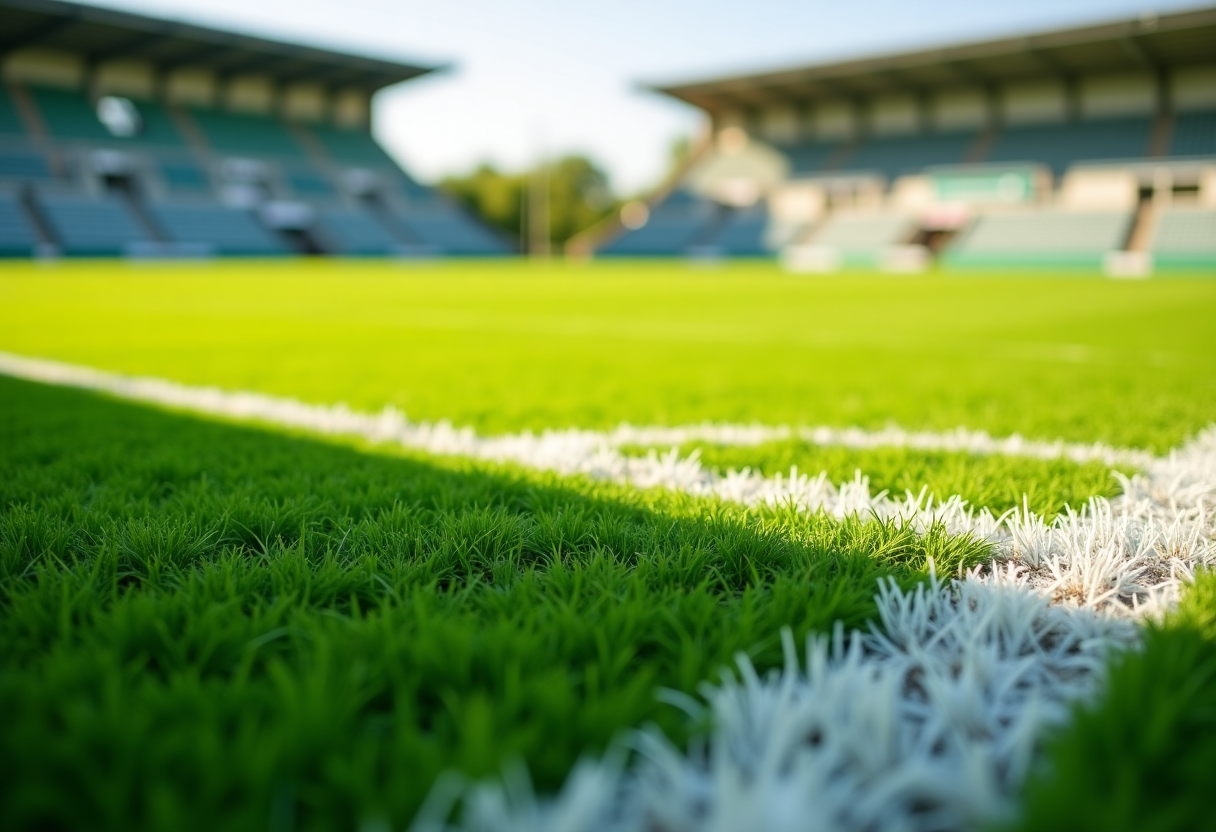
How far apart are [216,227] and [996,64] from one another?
3467 cm

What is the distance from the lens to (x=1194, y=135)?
1411 inches

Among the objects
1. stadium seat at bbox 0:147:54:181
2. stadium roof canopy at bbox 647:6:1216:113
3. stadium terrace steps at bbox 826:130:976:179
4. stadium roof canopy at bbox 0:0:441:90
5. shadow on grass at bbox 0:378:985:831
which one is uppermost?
stadium roof canopy at bbox 0:0:441:90

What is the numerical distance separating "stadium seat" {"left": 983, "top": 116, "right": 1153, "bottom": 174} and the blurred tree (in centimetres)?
3555

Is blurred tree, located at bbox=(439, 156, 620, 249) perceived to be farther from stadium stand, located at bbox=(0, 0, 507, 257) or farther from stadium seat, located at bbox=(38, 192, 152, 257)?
stadium seat, located at bbox=(38, 192, 152, 257)

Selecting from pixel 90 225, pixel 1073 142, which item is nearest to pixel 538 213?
pixel 90 225

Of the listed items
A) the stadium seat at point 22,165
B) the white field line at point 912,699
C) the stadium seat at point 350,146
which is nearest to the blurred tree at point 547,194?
the stadium seat at point 350,146

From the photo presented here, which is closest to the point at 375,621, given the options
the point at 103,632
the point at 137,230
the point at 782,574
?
the point at 103,632

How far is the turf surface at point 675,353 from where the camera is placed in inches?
188

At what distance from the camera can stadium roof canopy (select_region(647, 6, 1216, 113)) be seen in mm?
32406

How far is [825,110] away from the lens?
47.1 metres

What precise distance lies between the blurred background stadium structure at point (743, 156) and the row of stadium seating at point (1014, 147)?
4.7 inches

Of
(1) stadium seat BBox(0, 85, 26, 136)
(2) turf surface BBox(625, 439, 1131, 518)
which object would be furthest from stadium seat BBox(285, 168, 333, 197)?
(2) turf surface BBox(625, 439, 1131, 518)

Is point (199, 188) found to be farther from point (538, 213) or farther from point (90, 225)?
point (538, 213)

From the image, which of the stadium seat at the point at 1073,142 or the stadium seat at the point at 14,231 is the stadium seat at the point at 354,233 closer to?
the stadium seat at the point at 14,231
